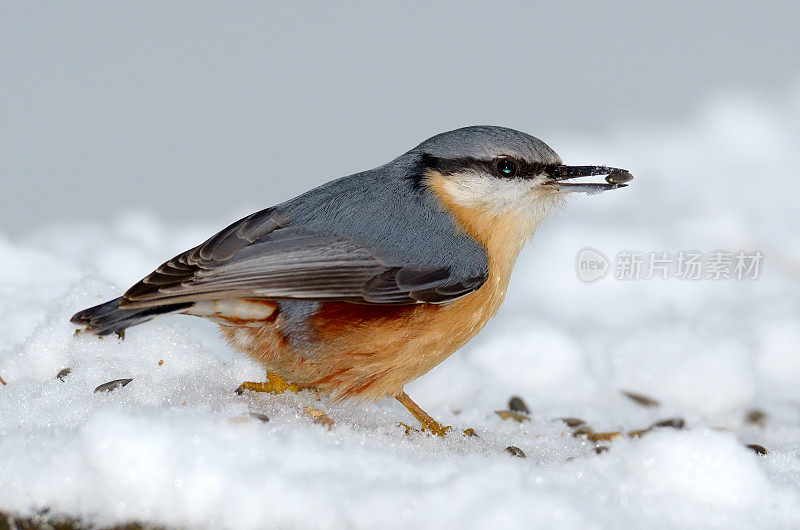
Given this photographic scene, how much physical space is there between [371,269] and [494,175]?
2.09ft

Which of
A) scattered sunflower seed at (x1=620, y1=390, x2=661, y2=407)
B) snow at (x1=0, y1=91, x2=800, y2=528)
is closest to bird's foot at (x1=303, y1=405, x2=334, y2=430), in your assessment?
snow at (x1=0, y1=91, x2=800, y2=528)

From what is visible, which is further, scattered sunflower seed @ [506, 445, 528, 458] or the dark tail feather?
scattered sunflower seed @ [506, 445, 528, 458]

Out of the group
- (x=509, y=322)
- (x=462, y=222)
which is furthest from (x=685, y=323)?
(x=462, y=222)

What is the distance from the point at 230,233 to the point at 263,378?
2.25ft

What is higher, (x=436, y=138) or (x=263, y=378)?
(x=436, y=138)

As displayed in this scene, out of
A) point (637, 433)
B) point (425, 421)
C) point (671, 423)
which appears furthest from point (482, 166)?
point (671, 423)

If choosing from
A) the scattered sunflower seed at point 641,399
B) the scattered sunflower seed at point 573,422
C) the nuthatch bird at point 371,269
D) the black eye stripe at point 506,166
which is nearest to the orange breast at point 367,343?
the nuthatch bird at point 371,269

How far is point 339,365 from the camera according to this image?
325cm

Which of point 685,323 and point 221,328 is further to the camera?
point 685,323

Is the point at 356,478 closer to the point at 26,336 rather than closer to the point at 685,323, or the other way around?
the point at 26,336

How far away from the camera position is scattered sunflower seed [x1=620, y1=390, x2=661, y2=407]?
15.5 ft

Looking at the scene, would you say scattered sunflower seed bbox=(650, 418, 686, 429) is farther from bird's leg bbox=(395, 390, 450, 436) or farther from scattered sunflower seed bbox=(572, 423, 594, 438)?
bird's leg bbox=(395, 390, 450, 436)

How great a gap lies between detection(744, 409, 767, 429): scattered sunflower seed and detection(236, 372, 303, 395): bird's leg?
2.34 m

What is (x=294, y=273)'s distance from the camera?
319cm
